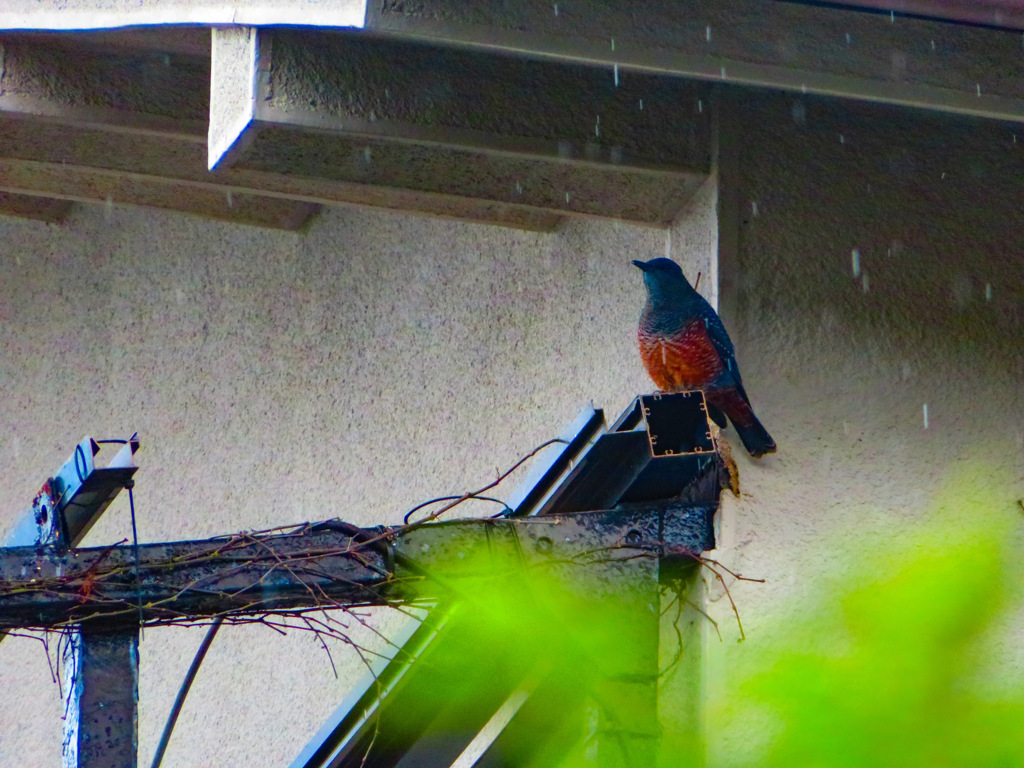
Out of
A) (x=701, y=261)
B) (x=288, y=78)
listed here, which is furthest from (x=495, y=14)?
(x=701, y=261)

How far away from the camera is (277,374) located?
507 cm

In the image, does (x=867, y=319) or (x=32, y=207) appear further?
(x=32, y=207)

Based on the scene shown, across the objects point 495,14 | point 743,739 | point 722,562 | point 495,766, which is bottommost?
point 495,766

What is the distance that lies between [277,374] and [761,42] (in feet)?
9.64

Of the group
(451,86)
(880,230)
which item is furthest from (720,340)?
(451,86)

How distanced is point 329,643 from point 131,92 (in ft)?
6.82

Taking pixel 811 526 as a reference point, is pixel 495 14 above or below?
above

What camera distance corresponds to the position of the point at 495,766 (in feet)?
11.0

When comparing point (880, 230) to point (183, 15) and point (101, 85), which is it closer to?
point (183, 15)

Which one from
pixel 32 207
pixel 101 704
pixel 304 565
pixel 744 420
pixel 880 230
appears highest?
pixel 32 207

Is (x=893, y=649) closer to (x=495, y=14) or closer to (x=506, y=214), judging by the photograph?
(x=495, y=14)

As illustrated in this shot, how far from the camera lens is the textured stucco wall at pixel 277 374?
4.06 metres

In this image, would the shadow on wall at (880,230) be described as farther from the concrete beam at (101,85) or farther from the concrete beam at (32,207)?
the concrete beam at (32,207)

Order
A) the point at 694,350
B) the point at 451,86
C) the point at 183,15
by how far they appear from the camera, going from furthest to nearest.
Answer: the point at 451,86, the point at 694,350, the point at 183,15
